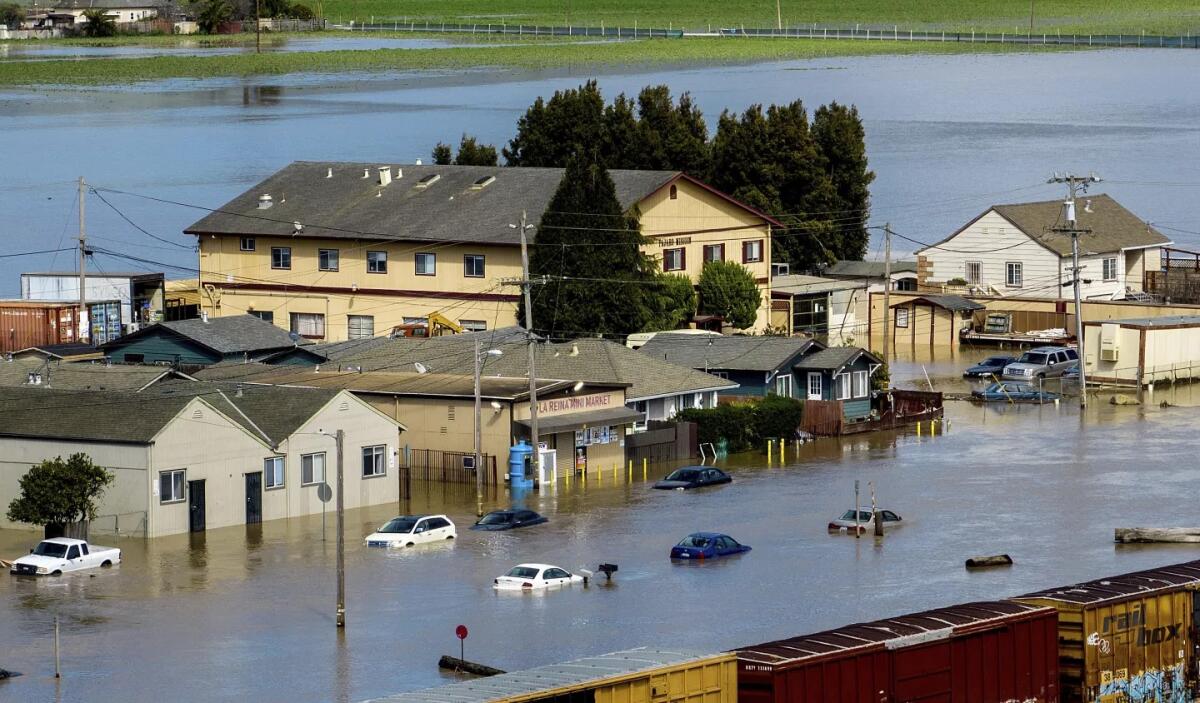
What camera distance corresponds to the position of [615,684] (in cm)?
2983

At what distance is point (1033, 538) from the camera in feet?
179

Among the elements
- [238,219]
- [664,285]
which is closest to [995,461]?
[664,285]

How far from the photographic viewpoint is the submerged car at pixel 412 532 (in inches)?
2098

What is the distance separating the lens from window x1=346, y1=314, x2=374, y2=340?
287 ft

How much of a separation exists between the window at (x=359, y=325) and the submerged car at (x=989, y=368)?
23539 mm

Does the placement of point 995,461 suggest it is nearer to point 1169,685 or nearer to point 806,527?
point 806,527

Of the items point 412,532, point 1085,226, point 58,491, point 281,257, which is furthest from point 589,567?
point 1085,226

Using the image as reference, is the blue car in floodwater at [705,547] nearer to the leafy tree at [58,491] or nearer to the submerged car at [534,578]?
the submerged car at [534,578]

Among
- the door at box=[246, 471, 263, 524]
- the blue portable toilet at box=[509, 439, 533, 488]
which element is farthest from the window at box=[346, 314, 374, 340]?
the door at box=[246, 471, 263, 524]

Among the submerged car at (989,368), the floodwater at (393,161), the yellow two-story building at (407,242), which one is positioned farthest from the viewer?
the floodwater at (393,161)

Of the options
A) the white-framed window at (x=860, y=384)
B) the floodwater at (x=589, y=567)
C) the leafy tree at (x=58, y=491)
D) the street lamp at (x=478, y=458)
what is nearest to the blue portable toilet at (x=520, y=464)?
the street lamp at (x=478, y=458)

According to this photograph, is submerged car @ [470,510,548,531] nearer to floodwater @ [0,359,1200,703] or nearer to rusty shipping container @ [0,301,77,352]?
floodwater @ [0,359,1200,703]

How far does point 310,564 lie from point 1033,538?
58.7ft

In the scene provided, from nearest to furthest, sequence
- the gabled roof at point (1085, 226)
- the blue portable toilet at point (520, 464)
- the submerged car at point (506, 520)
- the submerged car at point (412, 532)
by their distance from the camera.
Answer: the submerged car at point (412, 532) < the submerged car at point (506, 520) < the blue portable toilet at point (520, 464) < the gabled roof at point (1085, 226)
